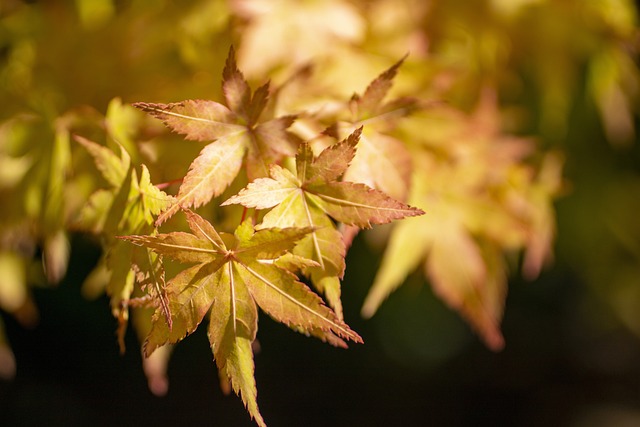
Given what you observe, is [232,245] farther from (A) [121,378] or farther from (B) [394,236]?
(A) [121,378]

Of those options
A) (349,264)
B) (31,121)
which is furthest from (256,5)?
(349,264)

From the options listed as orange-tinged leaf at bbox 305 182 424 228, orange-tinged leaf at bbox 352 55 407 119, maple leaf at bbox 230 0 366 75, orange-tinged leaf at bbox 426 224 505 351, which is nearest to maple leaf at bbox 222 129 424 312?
orange-tinged leaf at bbox 305 182 424 228

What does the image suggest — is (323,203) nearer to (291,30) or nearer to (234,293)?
(234,293)

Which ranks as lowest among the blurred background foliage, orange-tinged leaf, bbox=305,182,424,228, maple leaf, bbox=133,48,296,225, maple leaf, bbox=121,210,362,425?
the blurred background foliage

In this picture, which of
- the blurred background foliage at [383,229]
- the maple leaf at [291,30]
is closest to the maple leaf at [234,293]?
the blurred background foliage at [383,229]

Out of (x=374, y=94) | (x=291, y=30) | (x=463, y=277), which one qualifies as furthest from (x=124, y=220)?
(x=463, y=277)

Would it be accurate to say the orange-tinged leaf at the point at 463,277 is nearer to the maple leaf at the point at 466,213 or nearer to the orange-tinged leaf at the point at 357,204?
the maple leaf at the point at 466,213

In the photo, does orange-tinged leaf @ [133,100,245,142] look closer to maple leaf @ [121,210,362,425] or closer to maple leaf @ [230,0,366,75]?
maple leaf @ [121,210,362,425]

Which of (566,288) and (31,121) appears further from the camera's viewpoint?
(566,288)
